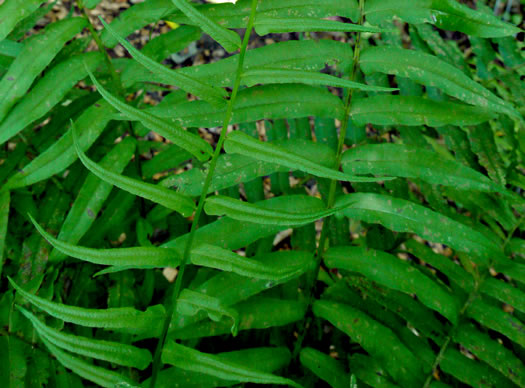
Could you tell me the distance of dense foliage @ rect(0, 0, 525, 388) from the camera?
0.85 m

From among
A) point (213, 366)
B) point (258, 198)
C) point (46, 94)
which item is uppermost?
point (46, 94)

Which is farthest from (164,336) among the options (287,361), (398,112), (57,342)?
(398,112)

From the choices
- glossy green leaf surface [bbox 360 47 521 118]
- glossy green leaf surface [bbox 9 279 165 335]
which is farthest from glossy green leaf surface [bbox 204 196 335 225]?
glossy green leaf surface [bbox 360 47 521 118]

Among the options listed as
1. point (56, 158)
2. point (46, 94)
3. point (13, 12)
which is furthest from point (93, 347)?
point (13, 12)

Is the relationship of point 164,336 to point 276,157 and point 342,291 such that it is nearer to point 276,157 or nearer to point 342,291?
point 276,157

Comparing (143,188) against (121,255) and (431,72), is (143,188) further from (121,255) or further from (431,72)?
(431,72)

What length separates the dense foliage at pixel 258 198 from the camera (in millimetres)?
848

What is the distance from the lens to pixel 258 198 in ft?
4.69

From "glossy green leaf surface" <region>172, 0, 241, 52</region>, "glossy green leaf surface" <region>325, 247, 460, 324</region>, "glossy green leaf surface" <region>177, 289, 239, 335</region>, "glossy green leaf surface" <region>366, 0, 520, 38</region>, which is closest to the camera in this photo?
"glossy green leaf surface" <region>172, 0, 241, 52</region>

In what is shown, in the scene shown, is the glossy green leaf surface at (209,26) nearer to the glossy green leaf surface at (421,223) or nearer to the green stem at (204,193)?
the green stem at (204,193)

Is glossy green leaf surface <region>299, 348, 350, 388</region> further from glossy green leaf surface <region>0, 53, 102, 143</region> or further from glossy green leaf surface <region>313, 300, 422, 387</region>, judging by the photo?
glossy green leaf surface <region>0, 53, 102, 143</region>

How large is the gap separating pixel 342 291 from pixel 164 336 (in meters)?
0.59

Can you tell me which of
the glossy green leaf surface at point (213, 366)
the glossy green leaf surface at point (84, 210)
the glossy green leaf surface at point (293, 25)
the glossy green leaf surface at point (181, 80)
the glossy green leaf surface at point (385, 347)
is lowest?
the glossy green leaf surface at point (385, 347)

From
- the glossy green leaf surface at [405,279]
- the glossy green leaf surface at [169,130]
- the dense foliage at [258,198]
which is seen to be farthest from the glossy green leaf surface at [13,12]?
the glossy green leaf surface at [405,279]
